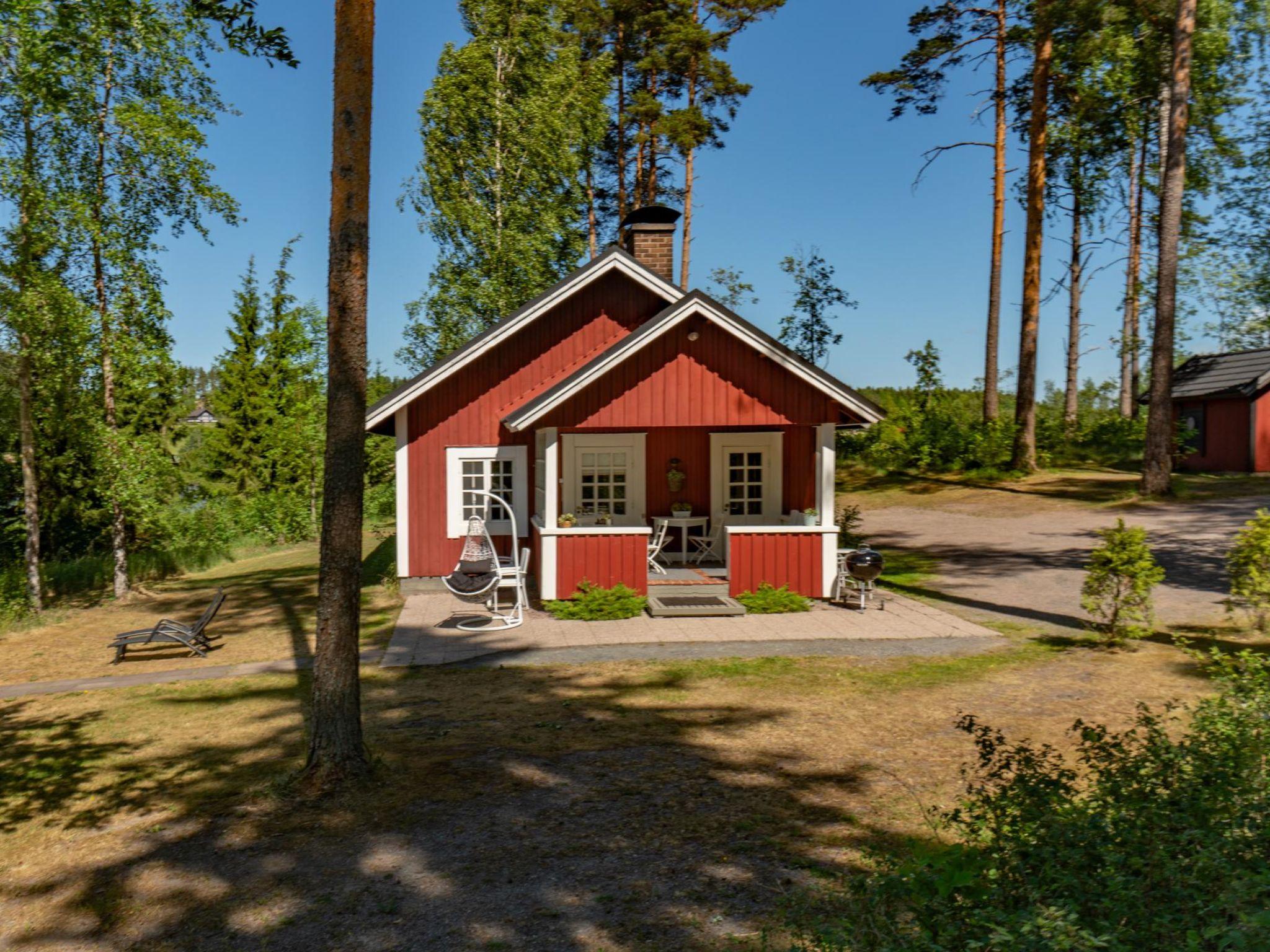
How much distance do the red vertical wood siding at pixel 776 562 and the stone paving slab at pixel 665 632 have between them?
1.72 feet

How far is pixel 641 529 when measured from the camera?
14.1m

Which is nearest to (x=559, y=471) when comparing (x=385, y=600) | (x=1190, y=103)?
(x=385, y=600)

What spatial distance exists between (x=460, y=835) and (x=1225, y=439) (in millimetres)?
31302

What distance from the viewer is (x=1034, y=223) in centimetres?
2634

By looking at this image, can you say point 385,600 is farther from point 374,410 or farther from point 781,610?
point 781,610

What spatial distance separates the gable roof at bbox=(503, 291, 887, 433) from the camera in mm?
13797

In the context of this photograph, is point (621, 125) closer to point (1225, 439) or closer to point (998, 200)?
point (998, 200)

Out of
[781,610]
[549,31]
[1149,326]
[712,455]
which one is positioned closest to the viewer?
[781,610]

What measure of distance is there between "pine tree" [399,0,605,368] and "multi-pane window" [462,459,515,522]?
13.6 metres

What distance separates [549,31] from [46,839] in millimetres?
30136

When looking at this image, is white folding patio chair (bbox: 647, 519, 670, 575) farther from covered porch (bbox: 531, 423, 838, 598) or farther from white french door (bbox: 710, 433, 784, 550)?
white french door (bbox: 710, 433, 784, 550)

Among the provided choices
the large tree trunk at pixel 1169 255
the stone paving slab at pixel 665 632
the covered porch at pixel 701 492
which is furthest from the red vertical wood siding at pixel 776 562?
the large tree trunk at pixel 1169 255

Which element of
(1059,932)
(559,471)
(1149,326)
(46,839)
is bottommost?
(46,839)

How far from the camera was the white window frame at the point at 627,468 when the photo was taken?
16.8 m
